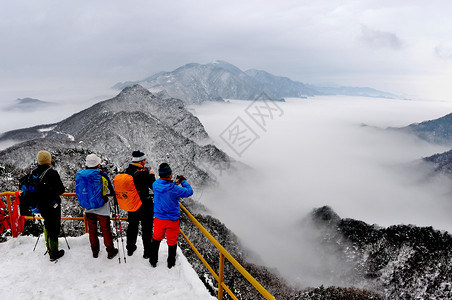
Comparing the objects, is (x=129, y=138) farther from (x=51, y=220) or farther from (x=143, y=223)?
(x=143, y=223)

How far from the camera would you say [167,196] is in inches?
251

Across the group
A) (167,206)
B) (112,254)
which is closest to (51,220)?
(112,254)

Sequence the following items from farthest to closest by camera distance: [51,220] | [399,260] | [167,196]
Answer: [399,260]
[51,220]
[167,196]

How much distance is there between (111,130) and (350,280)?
89.2 meters

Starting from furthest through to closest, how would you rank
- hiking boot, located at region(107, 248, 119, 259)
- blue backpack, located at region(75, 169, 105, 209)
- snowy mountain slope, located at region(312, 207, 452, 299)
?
snowy mountain slope, located at region(312, 207, 452, 299) < hiking boot, located at region(107, 248, 119, 259) < blue backpack, located at region(75, 169, 105, 209)

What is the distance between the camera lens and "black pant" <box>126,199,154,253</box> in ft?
23.8

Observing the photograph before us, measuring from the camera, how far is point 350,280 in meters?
56.2

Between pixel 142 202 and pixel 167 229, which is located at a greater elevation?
pixel 142 202

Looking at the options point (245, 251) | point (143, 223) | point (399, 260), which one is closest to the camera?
point (143, 223)

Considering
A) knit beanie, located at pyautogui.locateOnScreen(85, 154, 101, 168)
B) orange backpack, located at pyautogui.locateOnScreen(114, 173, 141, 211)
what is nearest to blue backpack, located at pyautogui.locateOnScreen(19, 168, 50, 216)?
knit beanie, located at pyautogui.locateOnScreen(85, 154, 101, 168)

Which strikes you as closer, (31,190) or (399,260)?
(31,190)

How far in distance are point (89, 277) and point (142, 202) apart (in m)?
2.20

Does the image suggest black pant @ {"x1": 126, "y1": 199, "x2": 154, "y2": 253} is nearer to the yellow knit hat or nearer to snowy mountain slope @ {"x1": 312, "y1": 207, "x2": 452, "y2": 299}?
the yellow knit hat

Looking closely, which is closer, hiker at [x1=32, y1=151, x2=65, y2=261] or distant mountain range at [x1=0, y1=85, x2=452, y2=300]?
hiker at [x1=32, y1=151, x2=65, y2=261]
